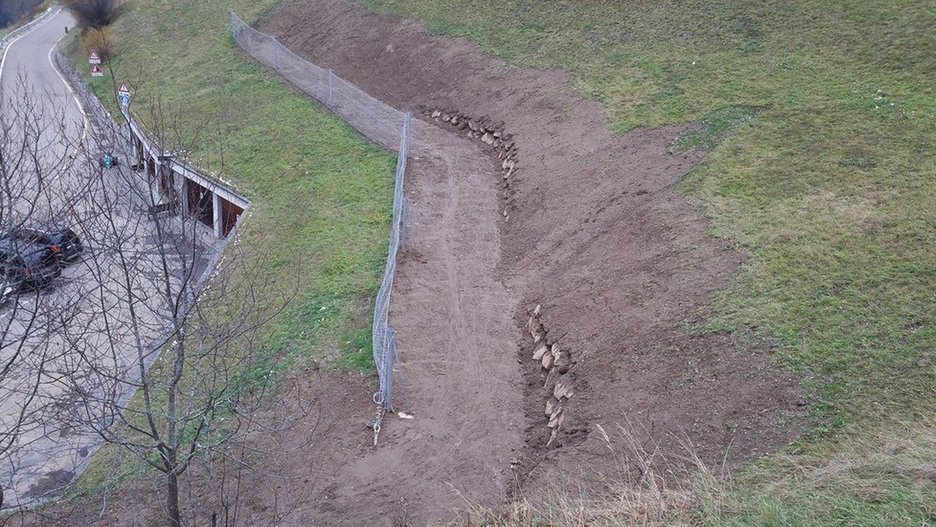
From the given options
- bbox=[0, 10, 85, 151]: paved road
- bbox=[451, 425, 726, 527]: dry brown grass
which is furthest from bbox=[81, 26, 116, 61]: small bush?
bbox=[451, 425, 726, 527]: dry brown grass

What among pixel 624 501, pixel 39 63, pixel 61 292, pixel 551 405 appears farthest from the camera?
pixel 39 63

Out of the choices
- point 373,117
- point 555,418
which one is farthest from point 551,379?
point 373,117

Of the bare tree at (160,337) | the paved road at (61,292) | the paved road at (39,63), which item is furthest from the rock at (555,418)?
the paved road at (39,63)

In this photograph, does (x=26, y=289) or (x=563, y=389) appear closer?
(x=26, y=289)

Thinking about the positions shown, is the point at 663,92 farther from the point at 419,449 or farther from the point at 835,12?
the point at 419,449

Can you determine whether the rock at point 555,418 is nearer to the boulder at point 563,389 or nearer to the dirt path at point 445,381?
the boulder at point 563,389

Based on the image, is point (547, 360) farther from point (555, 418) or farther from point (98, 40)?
point (98, 40)

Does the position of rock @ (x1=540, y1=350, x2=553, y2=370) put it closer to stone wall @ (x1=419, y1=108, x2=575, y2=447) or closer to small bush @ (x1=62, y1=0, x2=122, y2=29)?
stone wall @ (x1=419, y1=108, x2=575, y2=447)
